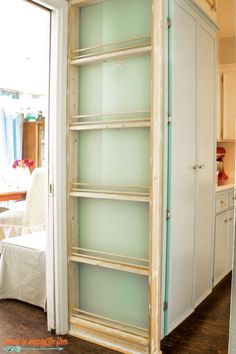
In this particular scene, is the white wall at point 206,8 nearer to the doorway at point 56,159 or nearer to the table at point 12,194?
the doorway at point 56,159

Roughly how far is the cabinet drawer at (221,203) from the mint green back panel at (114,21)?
1708 millimetres

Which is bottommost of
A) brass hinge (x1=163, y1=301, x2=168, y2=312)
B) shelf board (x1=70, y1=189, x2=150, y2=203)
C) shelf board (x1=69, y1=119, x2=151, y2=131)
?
brass hinge (x1=163, y1=301, x2=168, y2=312)

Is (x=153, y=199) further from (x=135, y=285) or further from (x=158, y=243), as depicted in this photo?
(x=135, y=285)

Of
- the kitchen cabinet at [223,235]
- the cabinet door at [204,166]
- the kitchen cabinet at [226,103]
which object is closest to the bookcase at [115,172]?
the cabinet door at [204,166]

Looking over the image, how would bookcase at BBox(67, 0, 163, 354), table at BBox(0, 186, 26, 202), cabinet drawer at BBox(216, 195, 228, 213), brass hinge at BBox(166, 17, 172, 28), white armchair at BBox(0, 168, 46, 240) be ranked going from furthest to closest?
1. table at BBox(0, 186, 26, 202)
2. white armchair at BBox(0, 168, 46, 240)
3. cabinet drawer at BBox(216, 195, 228, 213)
4. brass hinge at BBox(166, 17, 172, 28)
5. bookcase at BBox(67, 0, 163, 354)

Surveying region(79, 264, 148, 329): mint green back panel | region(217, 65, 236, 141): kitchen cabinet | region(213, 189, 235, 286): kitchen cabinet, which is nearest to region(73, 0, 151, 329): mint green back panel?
region(79, 264, 148, 329): mint green back panel

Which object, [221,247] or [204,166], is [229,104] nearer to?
[204,166]

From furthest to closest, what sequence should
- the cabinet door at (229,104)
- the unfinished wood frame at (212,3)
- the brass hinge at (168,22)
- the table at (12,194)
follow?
the table at (12,194) → the cabinet door at (229,104) → the unfinished wood frame at (212,3) → the brass hinge at (168,22)

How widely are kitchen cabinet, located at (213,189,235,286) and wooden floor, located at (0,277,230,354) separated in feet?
1.25

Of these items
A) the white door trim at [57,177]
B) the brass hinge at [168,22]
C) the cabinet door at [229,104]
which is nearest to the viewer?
the brass hinge at [168,22]

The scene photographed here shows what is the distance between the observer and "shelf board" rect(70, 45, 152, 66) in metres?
2.12

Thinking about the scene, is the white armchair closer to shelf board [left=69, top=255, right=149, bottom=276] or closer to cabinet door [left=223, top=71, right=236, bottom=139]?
→ shelf board [left=69, top=255, right=149, bottom=276]

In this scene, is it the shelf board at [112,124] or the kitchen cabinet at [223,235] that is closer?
the shelf board at [112,124]

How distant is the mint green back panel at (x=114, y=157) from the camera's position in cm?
223
